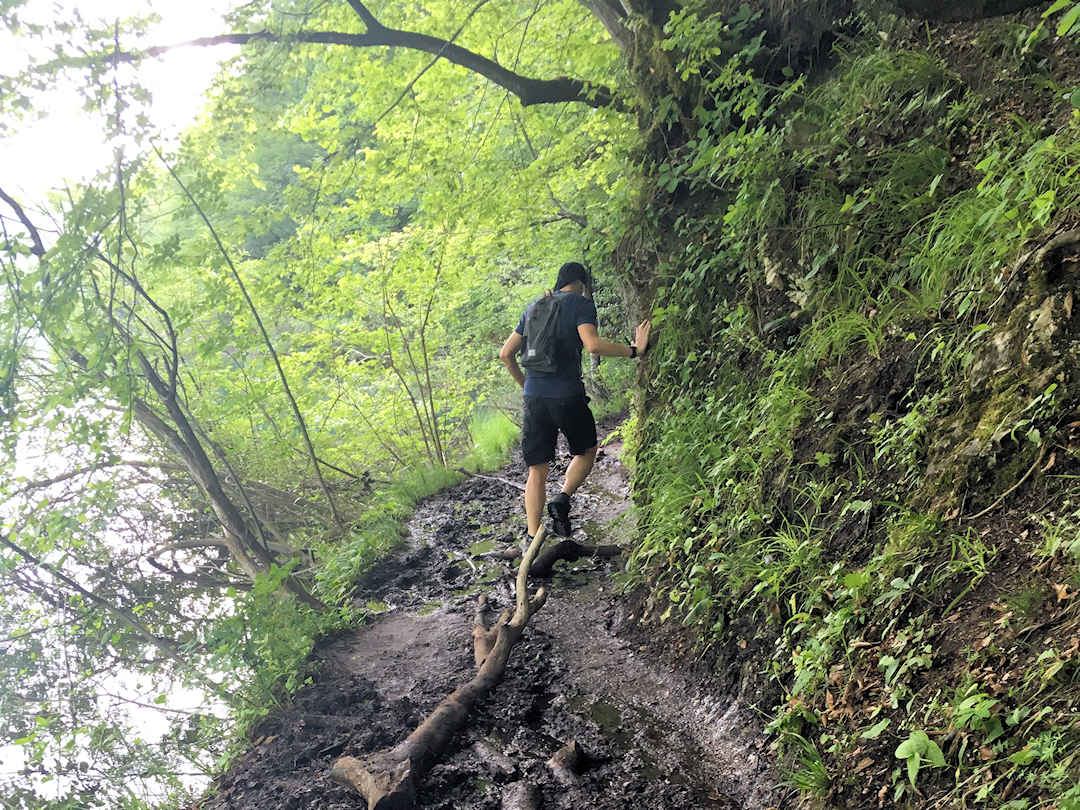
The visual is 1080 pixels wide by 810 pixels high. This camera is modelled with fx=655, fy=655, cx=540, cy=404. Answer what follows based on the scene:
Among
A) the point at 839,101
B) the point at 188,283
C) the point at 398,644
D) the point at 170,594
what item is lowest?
the point at 398,644

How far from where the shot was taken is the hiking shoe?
5688 mm

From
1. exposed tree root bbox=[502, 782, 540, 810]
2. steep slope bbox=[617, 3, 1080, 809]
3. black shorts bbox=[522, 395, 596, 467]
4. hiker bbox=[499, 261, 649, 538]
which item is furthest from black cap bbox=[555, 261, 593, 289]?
exposed tree root bbox=[502, 782, 540, 810]

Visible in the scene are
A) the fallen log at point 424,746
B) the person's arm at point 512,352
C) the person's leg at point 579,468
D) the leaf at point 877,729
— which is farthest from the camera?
the person's leg at point 579,468

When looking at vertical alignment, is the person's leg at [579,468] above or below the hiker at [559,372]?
below

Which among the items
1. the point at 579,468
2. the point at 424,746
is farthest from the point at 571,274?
the point at 424,746

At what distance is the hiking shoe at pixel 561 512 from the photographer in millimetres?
5688

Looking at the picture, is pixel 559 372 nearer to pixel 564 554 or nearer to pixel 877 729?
pixel 564 554

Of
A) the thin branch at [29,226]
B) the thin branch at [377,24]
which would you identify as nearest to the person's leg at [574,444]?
the thin branch at [377,24]

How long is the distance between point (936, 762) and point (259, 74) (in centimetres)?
695

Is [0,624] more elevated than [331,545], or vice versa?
[0,624]

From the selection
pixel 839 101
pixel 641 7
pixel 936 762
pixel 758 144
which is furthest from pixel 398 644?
pixel 641 7

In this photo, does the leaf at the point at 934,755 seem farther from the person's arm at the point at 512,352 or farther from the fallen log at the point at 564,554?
the person's arm at the point at 512,352

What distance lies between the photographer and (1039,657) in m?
1.92

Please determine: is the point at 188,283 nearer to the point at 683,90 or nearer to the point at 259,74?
the point at 259,74
